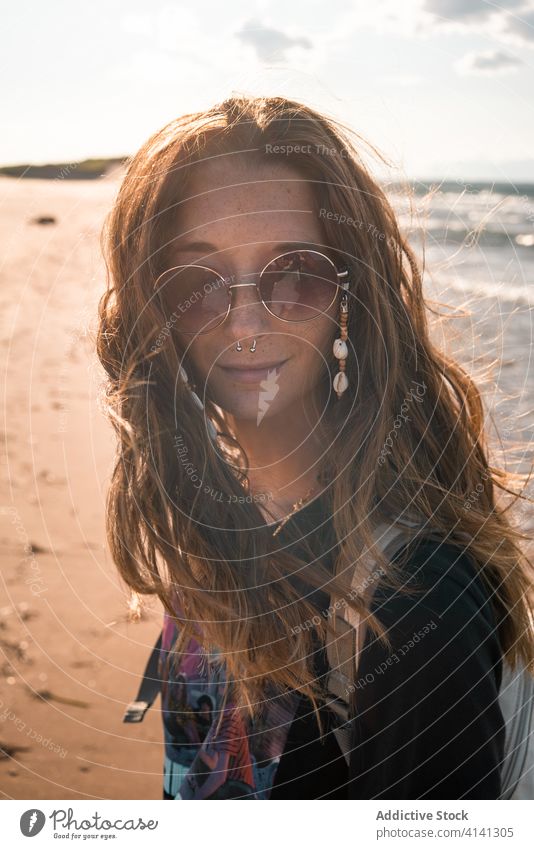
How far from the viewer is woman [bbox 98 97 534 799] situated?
66.0 inches

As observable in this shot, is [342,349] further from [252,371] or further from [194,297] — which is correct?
[194,297]

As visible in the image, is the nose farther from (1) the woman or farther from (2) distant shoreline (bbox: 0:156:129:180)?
(2) distant shoreline (bbox: 0:156:129:180)

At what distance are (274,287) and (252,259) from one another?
0.26ft

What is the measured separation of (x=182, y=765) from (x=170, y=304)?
1.19m

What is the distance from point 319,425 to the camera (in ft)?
6.63

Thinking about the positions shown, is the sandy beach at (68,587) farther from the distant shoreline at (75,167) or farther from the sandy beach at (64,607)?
the distant shoreline at (75,167)

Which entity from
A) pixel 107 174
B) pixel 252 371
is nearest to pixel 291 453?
pixel 252 371

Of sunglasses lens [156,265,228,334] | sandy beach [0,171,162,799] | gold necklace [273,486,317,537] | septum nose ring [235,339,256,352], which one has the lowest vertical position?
sandy beach [0,171,162,799]

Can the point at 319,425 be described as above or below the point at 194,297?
below

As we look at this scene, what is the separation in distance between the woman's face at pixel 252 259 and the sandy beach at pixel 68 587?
422 millimetres

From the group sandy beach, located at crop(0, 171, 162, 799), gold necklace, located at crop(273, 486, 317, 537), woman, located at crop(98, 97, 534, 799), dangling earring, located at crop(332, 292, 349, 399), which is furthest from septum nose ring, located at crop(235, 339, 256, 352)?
sandy beach, located at crop(0, 171, 162, 799)

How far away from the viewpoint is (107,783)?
130 inches

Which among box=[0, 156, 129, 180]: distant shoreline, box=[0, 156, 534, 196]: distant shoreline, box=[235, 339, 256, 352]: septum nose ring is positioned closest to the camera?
box=[235, 339, 256, 352]: septum nose ring

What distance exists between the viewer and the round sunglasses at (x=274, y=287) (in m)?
1.84
